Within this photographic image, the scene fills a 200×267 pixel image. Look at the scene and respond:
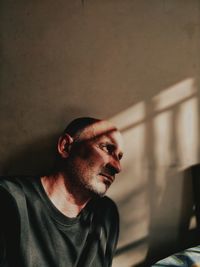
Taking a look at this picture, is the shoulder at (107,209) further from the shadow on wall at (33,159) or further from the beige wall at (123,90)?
the shadow on wall at (33,159)

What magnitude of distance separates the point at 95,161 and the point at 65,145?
0.57 ft

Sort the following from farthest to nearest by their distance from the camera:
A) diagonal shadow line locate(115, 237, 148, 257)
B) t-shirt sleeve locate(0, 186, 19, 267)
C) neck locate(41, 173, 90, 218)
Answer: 1. diagonal shadow line locate(115, 237, 148, 257)
2. neck locate(41, 173, 90, 218)
3. t-shirt sleeve locate(0, 186, 19, 267)

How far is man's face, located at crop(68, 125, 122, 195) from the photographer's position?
4.34 feet

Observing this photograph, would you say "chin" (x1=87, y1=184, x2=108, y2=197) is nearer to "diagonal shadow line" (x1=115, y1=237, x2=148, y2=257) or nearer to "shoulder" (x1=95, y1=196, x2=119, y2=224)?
"shoulder" (x1=95, y1=196, x2=119, y2=224)

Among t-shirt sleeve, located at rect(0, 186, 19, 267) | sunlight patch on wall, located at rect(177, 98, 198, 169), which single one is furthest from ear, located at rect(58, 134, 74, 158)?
sunlight patch on wall, located at rect(177, 98, 198, 169)

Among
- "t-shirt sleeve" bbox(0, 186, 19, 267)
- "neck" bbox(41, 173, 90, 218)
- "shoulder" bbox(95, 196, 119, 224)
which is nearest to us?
"t-shirt sleeve" bbox(0, 186, 19, 267)

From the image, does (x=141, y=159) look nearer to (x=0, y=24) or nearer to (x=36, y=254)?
(x=36, y=254)

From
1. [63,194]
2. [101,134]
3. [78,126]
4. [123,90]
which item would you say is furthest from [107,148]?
[123,90]

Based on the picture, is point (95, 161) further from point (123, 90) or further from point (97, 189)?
point (123, 90)

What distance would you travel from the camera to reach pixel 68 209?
4.35 ft

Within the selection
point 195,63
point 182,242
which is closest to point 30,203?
point 182,242

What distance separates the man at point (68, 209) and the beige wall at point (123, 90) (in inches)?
8.6

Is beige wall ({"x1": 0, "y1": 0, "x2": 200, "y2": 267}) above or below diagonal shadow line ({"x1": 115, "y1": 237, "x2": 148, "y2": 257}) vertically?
above

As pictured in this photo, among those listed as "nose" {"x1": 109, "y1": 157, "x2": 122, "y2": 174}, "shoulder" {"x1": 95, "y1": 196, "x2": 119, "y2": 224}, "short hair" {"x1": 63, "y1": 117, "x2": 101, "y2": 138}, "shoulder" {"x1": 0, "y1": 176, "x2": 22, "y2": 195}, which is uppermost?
"short hair" {"x1": 63, "y1": 117, "x2": 101, "y2": 138}
